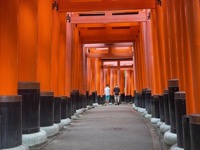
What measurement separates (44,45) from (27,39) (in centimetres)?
148

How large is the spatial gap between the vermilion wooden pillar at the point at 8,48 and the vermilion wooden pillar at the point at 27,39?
3.88ft

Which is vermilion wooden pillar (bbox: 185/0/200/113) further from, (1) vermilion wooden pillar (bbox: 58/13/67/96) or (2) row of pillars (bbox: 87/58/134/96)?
(2) row of pillars (bbox: 87/58/134/96)

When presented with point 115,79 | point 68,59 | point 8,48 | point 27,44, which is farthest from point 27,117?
point 115,79

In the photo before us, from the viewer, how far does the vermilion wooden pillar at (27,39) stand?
254 inches

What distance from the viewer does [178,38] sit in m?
5.64

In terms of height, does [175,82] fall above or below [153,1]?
below

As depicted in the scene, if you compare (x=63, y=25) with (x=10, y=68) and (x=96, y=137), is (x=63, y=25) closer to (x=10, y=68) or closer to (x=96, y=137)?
(x=96, y=137)

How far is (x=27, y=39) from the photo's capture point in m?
6.54

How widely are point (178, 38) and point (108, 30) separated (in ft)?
42.7

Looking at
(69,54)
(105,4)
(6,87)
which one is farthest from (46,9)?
(69,54)

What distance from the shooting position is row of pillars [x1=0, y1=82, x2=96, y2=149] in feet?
16.2

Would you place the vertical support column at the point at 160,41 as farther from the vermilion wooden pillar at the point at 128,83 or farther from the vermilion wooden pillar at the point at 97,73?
the vermilion wooden pillar at the point at 128,83

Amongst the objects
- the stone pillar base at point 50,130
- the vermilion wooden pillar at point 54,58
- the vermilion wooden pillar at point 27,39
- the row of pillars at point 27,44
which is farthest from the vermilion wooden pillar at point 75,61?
the vermilion wooden pillar at point 27,39

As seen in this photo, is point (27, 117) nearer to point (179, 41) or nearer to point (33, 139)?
point (33, 139)
